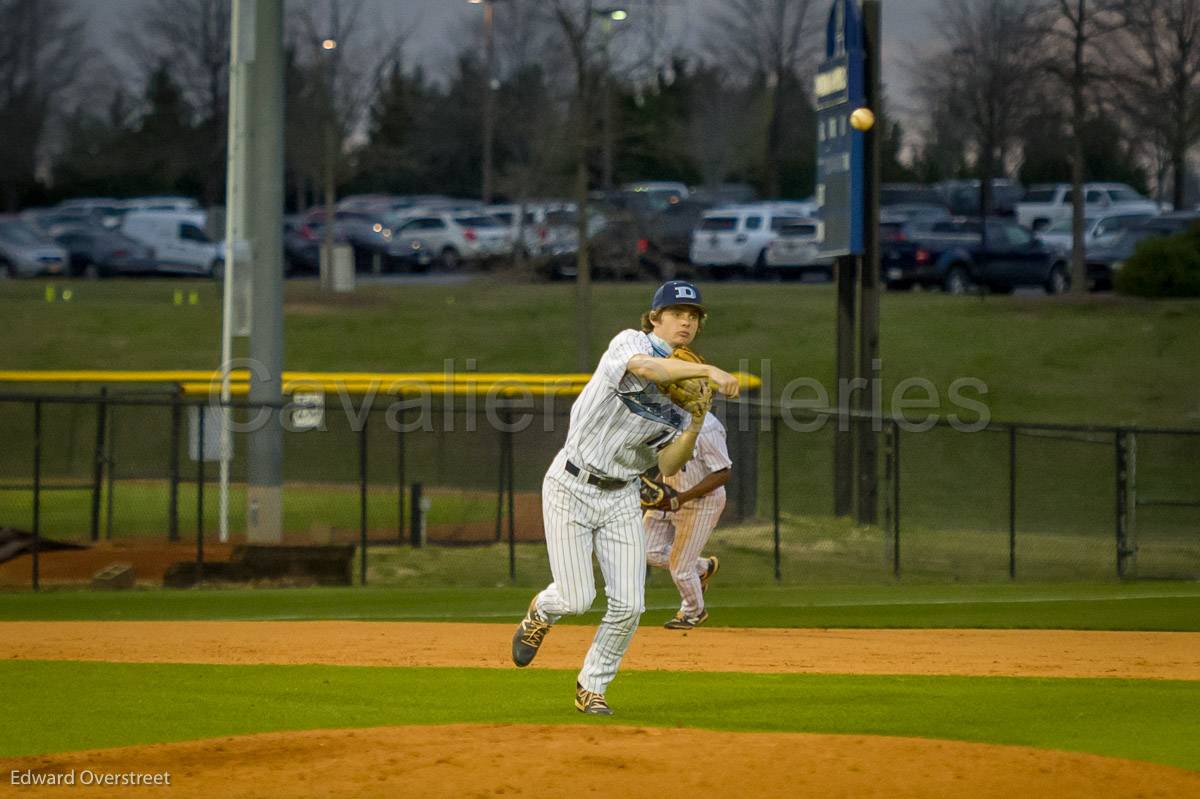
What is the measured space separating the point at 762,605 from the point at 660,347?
8219 millimetres

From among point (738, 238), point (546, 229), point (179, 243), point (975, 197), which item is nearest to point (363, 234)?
point (179, 243)

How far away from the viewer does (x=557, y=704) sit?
903 cm

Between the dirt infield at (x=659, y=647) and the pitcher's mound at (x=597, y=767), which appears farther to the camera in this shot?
the dirt infield at (x=659, y=647)

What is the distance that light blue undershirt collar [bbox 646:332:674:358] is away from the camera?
7645 millimetres

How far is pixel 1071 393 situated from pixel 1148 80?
11.6 m

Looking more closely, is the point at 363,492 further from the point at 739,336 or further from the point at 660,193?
the point at 660,193

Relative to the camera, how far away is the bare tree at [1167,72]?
36.2 metres

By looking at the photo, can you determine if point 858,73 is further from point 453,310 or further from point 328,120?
point 328,120

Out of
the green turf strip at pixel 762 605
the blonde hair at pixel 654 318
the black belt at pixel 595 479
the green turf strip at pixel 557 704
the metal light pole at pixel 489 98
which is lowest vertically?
the green turf strip at pixel 762 605

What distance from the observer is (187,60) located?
175ft

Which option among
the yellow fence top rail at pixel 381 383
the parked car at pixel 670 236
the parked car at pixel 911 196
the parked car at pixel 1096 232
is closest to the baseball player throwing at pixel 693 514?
the yellow fence top rail at pixel 381 383

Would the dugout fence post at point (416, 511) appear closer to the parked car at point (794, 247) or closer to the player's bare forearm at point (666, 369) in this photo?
the player's bare forearm at point (666, 369)

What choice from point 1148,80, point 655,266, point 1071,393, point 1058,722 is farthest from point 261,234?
point 1148,80

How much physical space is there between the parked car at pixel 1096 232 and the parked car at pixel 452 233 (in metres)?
14.4
